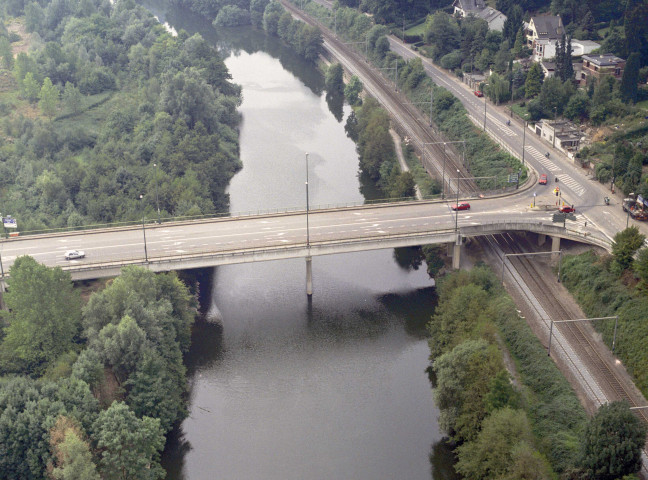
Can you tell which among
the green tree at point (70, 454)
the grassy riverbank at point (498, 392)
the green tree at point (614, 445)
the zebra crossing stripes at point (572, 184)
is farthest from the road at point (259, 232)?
the green tree at point (614, 445)

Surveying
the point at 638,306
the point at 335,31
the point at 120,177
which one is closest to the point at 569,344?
the point at 638,306

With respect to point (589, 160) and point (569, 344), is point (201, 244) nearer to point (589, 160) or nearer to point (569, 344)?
point (569, 344)

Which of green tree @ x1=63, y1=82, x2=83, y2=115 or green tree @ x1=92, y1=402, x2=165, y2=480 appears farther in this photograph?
Answer: green tree @ x1=63, y1=82, x2=83, y2=115

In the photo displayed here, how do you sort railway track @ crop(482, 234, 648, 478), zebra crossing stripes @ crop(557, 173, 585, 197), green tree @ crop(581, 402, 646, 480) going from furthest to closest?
1. zebra crossing stripes @ crop(557, 173, 585, 197)
2. railway track @ crop(482, 234, 648, 478)
3. green tree @ crop(581, 402, 646, 480)

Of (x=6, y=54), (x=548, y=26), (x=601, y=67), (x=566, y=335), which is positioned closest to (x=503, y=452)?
(x=566, y=335)

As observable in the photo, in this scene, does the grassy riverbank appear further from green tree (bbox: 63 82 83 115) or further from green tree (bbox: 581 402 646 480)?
green tree (bbox: 63 82 83 115)

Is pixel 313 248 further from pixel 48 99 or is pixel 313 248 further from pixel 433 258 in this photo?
pixel 48 99

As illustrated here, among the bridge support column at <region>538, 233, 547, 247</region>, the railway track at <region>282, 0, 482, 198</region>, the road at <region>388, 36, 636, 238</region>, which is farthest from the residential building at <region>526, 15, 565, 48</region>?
the bridge support column at <region>538, 233, 547, 247</region>
